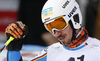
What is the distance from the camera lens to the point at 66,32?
439 cm

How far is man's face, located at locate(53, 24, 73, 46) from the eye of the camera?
4.37 metres

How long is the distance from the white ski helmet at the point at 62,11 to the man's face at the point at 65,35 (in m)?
0.11

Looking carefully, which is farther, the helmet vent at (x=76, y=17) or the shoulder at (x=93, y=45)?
the helmet vent at (x=76, y=17)

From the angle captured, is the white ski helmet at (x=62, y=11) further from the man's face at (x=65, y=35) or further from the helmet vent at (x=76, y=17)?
the man's face at (x=65, y=35)

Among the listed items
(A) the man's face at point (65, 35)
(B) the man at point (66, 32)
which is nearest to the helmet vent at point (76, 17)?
(B) the man at point (66, 32)

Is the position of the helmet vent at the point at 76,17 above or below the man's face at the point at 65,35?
above

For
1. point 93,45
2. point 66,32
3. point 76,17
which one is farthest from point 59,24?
point 93,45

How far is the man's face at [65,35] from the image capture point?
4.37 meters

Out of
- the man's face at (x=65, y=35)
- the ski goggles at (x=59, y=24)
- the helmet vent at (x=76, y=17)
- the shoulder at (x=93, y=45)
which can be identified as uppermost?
the helmet vent at (x=76, y=17)

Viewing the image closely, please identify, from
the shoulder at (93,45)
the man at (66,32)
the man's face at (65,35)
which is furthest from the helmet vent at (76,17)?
the shoulder at (93,45)

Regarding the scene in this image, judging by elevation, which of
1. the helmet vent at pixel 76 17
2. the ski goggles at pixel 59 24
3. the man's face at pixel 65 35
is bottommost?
the man's face at pixel 65 35

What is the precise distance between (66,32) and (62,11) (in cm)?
30

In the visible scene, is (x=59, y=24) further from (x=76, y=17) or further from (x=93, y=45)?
(x=93, y=45)

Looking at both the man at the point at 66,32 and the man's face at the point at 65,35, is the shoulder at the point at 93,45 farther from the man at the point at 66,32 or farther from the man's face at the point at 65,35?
the man's face at the point at 65,35
